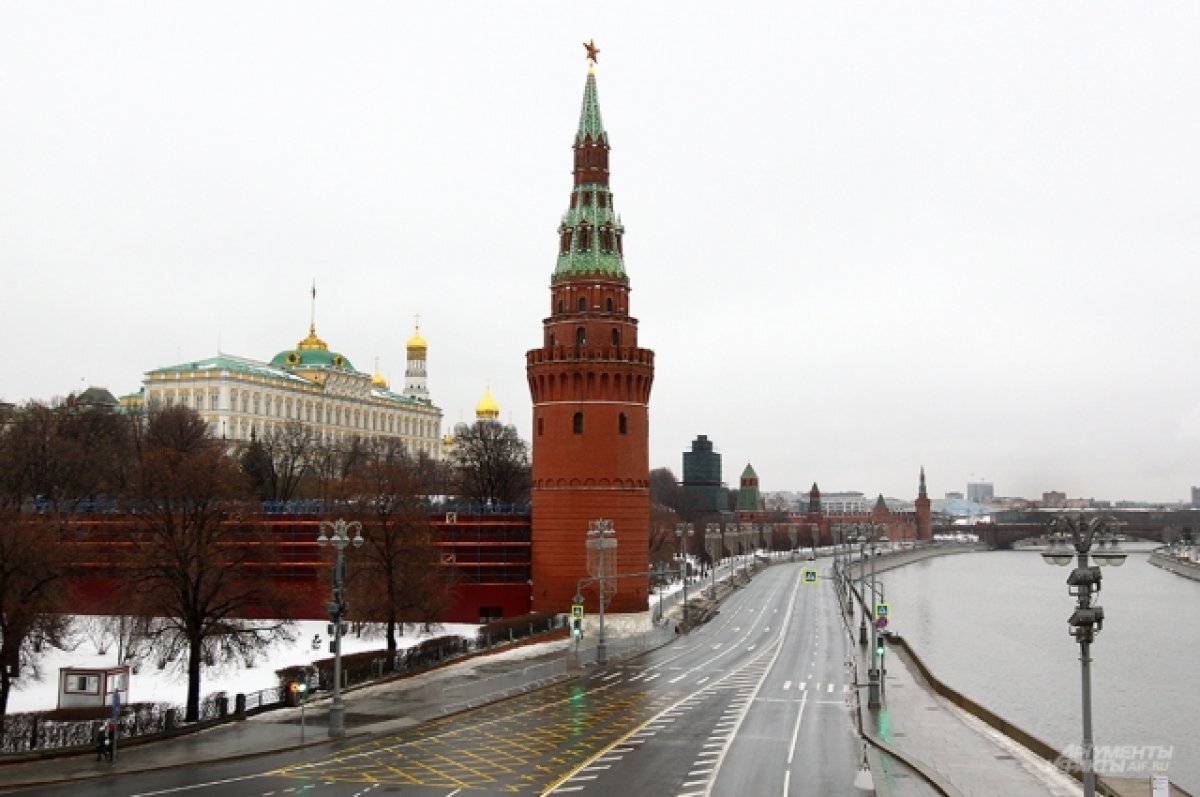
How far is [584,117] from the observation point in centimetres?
7544

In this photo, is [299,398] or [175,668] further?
[299,398]

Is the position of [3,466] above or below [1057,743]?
→ above

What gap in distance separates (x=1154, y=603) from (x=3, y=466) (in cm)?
11457

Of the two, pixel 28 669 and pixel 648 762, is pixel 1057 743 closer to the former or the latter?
pixel 648 762

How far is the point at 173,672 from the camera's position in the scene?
5291 centimetres

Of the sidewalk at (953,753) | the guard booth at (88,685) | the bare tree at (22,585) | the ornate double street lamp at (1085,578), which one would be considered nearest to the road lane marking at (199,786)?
the guard booth at (88,685)

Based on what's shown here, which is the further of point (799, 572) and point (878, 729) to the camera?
point (799, 572)

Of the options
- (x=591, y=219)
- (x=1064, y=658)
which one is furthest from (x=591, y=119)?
(x=1064, y=658)

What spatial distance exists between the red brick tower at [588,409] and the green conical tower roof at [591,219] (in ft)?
0.22

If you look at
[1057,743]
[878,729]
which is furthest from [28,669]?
[1057,743]

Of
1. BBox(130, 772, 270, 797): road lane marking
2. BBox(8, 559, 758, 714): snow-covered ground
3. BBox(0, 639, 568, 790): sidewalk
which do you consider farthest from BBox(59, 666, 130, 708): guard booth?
BBox(130, 772, 270, 797): road lane marking

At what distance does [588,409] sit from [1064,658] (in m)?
37.3

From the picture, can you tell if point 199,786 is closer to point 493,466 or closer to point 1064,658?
point 1064,658

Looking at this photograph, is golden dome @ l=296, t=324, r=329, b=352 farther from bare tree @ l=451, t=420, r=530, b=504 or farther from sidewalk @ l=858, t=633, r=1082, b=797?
sidewalk @ l=858, t=633, r=1082, b=797
